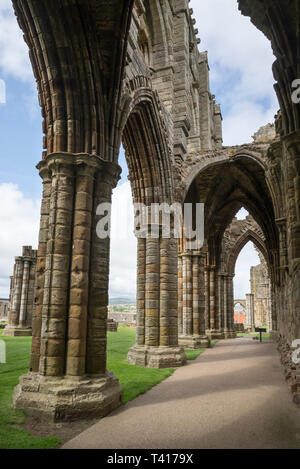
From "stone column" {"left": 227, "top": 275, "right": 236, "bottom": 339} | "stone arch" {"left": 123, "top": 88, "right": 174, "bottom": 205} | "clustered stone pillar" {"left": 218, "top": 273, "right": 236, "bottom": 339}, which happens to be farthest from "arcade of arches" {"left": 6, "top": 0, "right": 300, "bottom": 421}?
"stone column" {"left": 227, "top": 275, "right": 236, "bottom": 339}

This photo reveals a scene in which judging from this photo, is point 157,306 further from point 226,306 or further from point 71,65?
point 226,306

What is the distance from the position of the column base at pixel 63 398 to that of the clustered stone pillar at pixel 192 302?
814cm

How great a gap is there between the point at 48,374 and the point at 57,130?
3.34 meters

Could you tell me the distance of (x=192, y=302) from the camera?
41.0 feet

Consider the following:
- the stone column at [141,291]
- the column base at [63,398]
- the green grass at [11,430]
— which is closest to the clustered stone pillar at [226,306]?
the stone column at [141,291]

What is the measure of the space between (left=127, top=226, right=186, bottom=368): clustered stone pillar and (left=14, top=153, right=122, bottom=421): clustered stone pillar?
3.44m

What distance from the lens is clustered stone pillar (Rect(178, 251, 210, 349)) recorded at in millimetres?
12205

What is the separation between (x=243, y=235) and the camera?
19984 millimetres

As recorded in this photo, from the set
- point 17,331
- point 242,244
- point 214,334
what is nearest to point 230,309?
point 214,334

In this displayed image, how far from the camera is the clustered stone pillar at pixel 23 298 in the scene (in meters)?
15.6

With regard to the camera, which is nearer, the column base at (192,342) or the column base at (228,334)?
the column base at (192,342)

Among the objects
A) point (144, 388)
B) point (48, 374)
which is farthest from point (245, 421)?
point (48, 374)

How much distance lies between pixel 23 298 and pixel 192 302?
8.12 metres

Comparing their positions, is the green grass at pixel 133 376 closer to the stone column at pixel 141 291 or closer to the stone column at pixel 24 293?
the stone column at pixel 141 291
